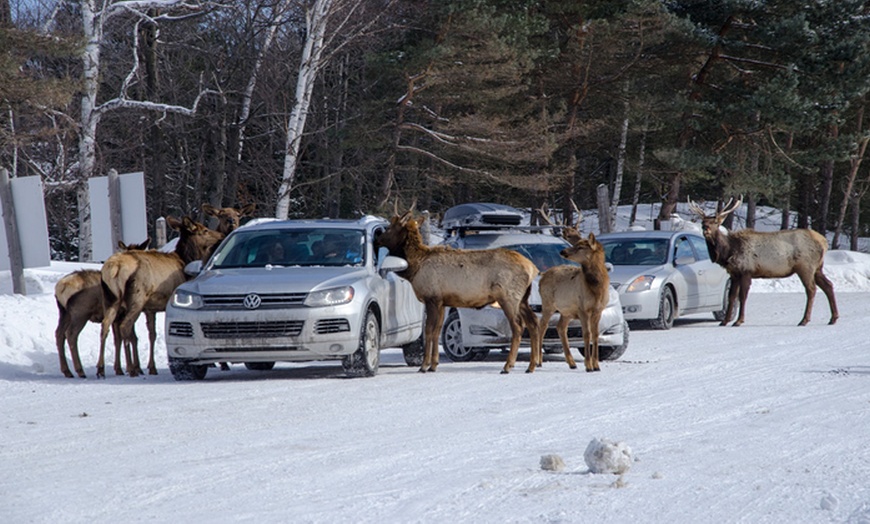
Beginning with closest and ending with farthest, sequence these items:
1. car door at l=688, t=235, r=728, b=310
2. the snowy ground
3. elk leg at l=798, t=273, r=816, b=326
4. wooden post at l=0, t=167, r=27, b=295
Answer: the snowy ground < wooden post at l=0, t=167, r=27, b=295 < elk leg at l=798, t=273, r=816, b=326 < car door at l=688, t=235, r=728, b=310

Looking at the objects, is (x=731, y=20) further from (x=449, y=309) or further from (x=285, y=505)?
(x=285, y=505)

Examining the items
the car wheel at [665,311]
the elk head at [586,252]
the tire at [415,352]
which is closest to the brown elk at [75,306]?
the tire at [415,352]

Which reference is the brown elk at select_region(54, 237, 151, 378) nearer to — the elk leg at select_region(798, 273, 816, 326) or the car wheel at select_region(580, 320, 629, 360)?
the car wheel at select_region(580, 320, 629, 360)

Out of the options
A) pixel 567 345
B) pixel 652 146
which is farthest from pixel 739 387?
pixel 652 146

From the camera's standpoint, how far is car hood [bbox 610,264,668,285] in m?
20.1

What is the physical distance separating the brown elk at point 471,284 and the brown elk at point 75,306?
3.60 m

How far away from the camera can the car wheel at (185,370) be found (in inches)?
511

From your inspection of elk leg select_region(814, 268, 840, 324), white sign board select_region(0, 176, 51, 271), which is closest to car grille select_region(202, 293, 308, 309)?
white sign board select_region(0, 176, 51, 271)

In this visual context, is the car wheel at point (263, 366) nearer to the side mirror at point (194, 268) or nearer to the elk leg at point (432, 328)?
the side mirror at point (194, 268)

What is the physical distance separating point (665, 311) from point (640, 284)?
870mm

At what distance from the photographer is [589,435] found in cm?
874

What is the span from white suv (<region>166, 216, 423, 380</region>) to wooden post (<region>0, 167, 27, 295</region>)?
568 cm

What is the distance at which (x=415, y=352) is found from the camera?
15.1 metres

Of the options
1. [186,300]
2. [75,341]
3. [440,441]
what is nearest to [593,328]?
[186,300]
